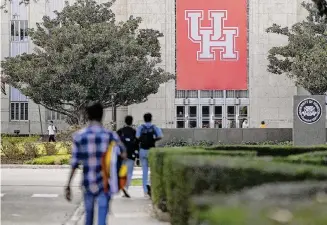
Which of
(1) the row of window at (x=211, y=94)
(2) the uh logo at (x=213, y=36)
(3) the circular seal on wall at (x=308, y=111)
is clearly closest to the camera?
(3) the circular seal on wall at (x=308, y=111)

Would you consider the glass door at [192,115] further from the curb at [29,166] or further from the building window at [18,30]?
the curb at [29,166]

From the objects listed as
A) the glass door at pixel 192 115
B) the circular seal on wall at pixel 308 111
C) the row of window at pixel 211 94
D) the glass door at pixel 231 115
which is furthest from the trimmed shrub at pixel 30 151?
the glass door at pixel 231 115

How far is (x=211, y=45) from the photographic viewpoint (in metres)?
51.9

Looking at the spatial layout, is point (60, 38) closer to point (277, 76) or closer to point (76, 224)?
point (277, 76)

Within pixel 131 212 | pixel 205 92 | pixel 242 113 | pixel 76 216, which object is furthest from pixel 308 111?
pixel 242 113

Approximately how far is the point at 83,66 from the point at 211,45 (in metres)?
14.1

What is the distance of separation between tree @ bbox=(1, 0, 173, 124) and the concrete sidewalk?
2508 centimetres

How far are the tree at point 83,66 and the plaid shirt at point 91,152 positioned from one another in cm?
3088

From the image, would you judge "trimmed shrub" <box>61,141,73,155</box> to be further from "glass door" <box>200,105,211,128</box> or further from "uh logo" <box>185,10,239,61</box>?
"glass door" <box>200,105,211,128</box>

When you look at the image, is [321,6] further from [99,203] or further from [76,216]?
[99,203]

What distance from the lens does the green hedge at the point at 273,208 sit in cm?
342

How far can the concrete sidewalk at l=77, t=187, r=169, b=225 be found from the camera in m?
11.4

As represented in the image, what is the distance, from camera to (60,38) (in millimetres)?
40438

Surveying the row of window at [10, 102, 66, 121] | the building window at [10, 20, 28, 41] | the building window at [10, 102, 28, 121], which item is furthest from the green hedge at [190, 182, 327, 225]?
the building window at [10, 20, 28, 41]
